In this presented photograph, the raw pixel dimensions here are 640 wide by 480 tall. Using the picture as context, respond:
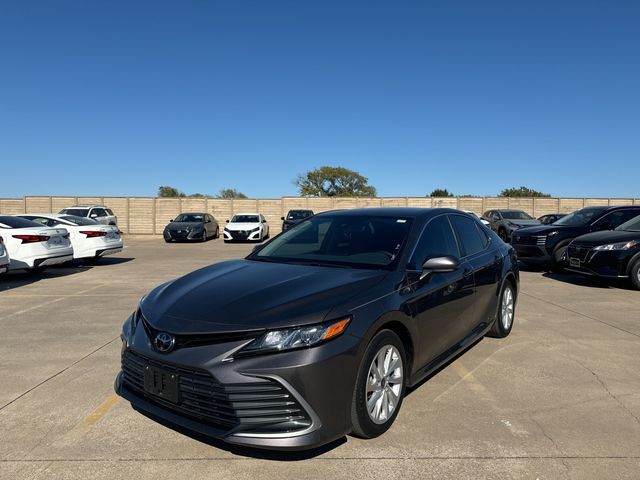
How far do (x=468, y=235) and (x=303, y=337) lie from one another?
278 cm

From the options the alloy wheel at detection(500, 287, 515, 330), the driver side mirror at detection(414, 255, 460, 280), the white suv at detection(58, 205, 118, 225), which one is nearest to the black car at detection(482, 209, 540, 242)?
the alloy wheel at detection(500, 287, 515, 330)

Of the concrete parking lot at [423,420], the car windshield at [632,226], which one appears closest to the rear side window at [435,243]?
the concrete parking lot at [423,420]

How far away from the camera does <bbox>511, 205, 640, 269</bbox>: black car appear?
36.1 feet

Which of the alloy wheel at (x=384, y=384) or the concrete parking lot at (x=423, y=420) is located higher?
the alloy wheel at (x=384, y=384)

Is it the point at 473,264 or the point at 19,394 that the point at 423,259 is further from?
the point at 19,394

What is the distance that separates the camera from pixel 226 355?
2469 mm

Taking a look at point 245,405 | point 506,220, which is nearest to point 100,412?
point 245,405

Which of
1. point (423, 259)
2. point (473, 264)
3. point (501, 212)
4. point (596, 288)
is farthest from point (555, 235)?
point (501, 212)

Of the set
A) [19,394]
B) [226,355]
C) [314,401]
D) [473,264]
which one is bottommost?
[19,394]

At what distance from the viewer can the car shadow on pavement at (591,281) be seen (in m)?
9.21

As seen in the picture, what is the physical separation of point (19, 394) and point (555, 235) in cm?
1122

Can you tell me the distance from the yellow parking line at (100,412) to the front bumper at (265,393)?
3.36ft

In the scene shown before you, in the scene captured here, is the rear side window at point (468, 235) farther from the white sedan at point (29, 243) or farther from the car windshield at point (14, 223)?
the car windshield at point (14, 223)

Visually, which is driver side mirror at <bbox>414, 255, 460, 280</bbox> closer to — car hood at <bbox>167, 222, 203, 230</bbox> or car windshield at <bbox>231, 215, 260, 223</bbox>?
car windshield at <bbox>231, 215, 260, 223</bbox>
